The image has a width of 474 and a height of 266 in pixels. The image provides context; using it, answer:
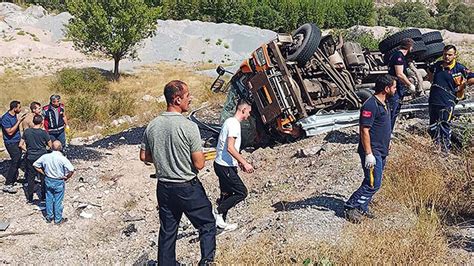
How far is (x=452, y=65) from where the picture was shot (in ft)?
19.7

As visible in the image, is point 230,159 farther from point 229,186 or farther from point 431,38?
point 431,38

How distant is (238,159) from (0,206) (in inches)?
169

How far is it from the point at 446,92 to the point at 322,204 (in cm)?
235

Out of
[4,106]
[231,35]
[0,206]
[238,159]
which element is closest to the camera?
[238,159]

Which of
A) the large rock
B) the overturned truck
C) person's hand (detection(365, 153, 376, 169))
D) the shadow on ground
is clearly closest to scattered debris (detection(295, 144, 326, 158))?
the overturned truck

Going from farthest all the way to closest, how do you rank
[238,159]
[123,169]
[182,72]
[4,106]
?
[182,72] < [4,106] < [123,169] < [238,159]

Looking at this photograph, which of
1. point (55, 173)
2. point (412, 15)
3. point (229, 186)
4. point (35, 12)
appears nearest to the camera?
point (229, 186)

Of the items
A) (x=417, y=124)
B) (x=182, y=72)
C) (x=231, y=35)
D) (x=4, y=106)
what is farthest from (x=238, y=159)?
(x=231, y=35)

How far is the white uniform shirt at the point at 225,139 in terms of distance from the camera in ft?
15.0

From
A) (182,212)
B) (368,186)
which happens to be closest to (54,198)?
(182,212)

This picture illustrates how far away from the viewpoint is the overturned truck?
24.3ft

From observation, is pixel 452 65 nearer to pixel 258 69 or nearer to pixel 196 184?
pixel 258 69

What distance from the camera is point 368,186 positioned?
4.41m

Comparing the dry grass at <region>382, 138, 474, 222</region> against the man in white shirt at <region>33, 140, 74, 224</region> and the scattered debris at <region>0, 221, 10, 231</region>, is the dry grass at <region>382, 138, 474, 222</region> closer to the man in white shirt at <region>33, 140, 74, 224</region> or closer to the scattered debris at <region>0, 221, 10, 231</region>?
the man in white shirt at <region>33, 140, 74, 224</region>
